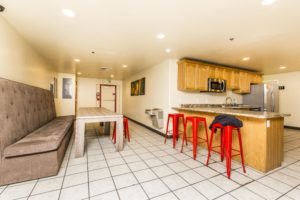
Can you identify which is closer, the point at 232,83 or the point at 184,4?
the point at 184,4

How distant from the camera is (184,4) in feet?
6.10

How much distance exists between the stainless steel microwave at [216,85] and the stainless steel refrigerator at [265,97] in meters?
1.72

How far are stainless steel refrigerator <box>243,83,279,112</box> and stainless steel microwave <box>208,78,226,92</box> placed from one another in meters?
1.72

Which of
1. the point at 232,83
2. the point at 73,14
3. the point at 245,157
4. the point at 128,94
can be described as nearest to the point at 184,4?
the point at 73,14

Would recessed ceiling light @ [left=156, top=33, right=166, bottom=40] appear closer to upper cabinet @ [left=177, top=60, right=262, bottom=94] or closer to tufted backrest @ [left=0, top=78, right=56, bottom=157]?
upper cabinet @ [left=177, top=60, right=262, bottom=94]

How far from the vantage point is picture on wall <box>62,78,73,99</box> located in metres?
6.88

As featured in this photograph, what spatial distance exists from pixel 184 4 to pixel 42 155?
2887 millimetres

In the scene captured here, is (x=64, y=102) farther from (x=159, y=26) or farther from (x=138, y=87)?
(x=159, y=26)

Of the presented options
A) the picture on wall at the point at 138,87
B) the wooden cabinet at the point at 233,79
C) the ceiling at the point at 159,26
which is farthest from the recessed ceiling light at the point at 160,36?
the wooden cabinet at the point at 233,79

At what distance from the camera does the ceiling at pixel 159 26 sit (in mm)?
1907

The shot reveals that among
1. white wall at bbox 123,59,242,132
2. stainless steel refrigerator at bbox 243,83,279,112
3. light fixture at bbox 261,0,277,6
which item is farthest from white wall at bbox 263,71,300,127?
light fixture at bbox 261,0,277,6

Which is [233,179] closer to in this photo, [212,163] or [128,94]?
[212,163]

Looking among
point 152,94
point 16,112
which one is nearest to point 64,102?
point 152,94

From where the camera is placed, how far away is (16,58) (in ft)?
8.79
